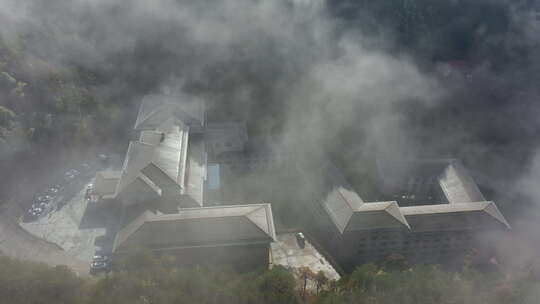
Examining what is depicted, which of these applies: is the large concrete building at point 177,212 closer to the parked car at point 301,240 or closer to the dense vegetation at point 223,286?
the dense vegetation at point 223,286

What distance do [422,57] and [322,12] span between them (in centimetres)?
1320

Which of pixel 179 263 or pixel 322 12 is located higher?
pixel 322 12

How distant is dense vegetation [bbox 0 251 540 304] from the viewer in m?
16.7

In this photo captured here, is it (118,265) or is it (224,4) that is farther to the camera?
(224,4)

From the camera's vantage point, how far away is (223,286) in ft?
60.3

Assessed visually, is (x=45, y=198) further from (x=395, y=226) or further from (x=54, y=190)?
(x=395, y=226)

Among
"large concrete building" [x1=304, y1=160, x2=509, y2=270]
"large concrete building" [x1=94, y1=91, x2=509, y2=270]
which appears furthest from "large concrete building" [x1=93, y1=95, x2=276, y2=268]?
"large concrete building" [x1=304, y1=160, x2=509, y2=270]

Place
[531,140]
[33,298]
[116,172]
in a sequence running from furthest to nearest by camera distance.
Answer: [531,140], [116,172], [33,298]

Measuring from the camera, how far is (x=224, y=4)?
1526 inches

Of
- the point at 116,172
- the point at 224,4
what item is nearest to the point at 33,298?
the point at 116,172

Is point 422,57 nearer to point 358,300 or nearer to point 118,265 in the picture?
point 358,300

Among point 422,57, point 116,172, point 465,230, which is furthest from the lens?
point 422,57

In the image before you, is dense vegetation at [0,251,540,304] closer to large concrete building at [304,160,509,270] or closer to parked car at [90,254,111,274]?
parked car at [90,254,111,274]

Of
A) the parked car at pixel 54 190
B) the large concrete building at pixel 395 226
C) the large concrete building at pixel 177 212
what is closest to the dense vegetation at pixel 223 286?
the large concrete building at pixel 177 212
